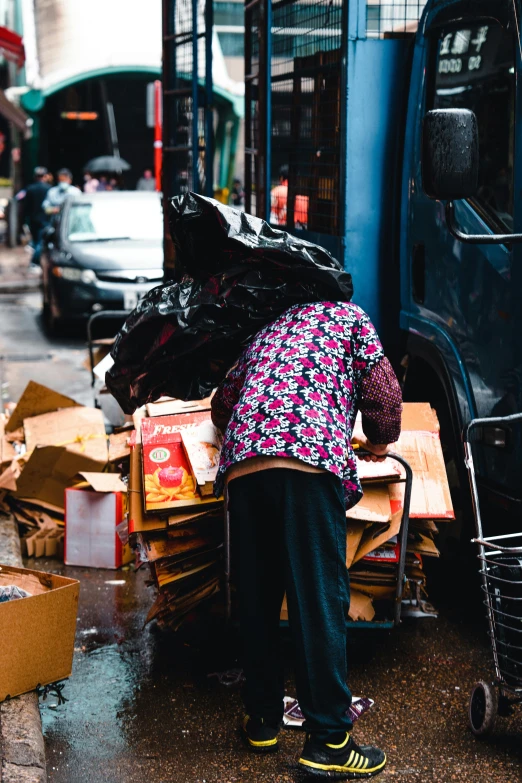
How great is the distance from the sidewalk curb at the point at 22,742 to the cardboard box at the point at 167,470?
786mm

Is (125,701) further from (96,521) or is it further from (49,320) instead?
(49,320)

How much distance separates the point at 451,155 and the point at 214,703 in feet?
6.86

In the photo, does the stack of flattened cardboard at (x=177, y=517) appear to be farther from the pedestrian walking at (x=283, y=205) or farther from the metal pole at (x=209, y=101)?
the metal pole at (x=209, y=101)

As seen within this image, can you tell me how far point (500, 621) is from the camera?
3.21 meters

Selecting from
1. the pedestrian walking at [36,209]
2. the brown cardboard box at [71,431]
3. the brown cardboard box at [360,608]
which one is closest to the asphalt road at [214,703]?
the brown cardboard box at [360,608]

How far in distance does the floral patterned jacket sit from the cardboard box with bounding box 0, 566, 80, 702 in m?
0.73

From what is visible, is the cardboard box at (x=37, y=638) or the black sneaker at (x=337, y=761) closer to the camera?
the black sneaker at (x=337, y=761)

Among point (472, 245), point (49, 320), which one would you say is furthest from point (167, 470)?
point (49, 320)

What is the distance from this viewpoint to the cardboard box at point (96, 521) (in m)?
4.88

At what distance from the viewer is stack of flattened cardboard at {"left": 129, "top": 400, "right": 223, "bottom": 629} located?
3.64 m

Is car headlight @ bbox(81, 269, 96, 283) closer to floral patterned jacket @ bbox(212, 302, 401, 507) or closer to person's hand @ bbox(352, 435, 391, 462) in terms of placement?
person's hand @ bbox(352, 435, 391, 462)

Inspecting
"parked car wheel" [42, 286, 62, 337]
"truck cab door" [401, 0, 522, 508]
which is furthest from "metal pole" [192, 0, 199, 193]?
"parked car wheel" [42, 286, 62, 337]

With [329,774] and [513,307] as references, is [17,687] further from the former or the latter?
[513,307]

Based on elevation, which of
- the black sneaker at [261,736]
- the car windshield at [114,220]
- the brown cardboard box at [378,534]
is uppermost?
the car windshield at [114,220]
